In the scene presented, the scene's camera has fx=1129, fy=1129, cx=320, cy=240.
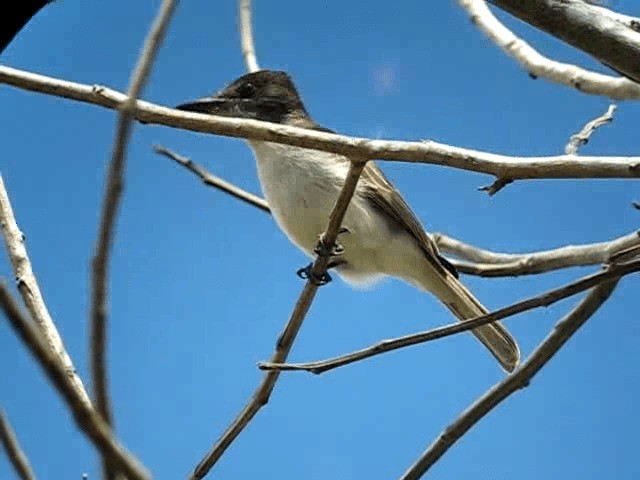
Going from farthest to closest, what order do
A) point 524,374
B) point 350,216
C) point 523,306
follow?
1. point 350,216
2. point 524,374
3. point 523,306

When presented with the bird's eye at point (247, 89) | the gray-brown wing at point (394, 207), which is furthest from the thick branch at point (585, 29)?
the bird's eye at point (247, 89)

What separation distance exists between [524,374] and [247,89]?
977 millimetres

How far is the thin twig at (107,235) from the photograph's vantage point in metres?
0.38

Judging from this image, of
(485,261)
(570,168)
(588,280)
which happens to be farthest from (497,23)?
(588,280)

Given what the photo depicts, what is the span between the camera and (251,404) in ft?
2.95

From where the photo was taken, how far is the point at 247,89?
1.76 m

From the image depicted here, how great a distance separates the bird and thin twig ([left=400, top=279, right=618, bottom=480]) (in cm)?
67

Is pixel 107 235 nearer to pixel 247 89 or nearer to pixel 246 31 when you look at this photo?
pixel 246 31

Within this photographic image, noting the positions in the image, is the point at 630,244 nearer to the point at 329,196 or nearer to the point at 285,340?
the point at 285,340

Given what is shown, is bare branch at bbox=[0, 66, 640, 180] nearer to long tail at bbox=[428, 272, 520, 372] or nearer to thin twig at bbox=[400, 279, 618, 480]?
thin twig at bbox=[400, 279, 618, 480]

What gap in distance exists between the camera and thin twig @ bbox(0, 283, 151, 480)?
34cm

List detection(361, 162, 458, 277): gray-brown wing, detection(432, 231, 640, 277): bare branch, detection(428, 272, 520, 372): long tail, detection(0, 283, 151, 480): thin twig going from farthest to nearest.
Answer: detection(361, 162, 458, 277): gray-brown wing, detection(428, 272, 520, 372): long tail, detection(432, 231, 640, 277): bare branch, detection(0, 283, 151, 480): thin twig

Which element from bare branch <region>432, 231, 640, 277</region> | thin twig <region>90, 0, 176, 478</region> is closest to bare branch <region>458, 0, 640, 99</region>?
bare branch <region>432, 231, 640, 277</region>

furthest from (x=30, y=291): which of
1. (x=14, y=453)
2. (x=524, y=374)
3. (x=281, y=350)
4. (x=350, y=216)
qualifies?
(x=350, y=216)
